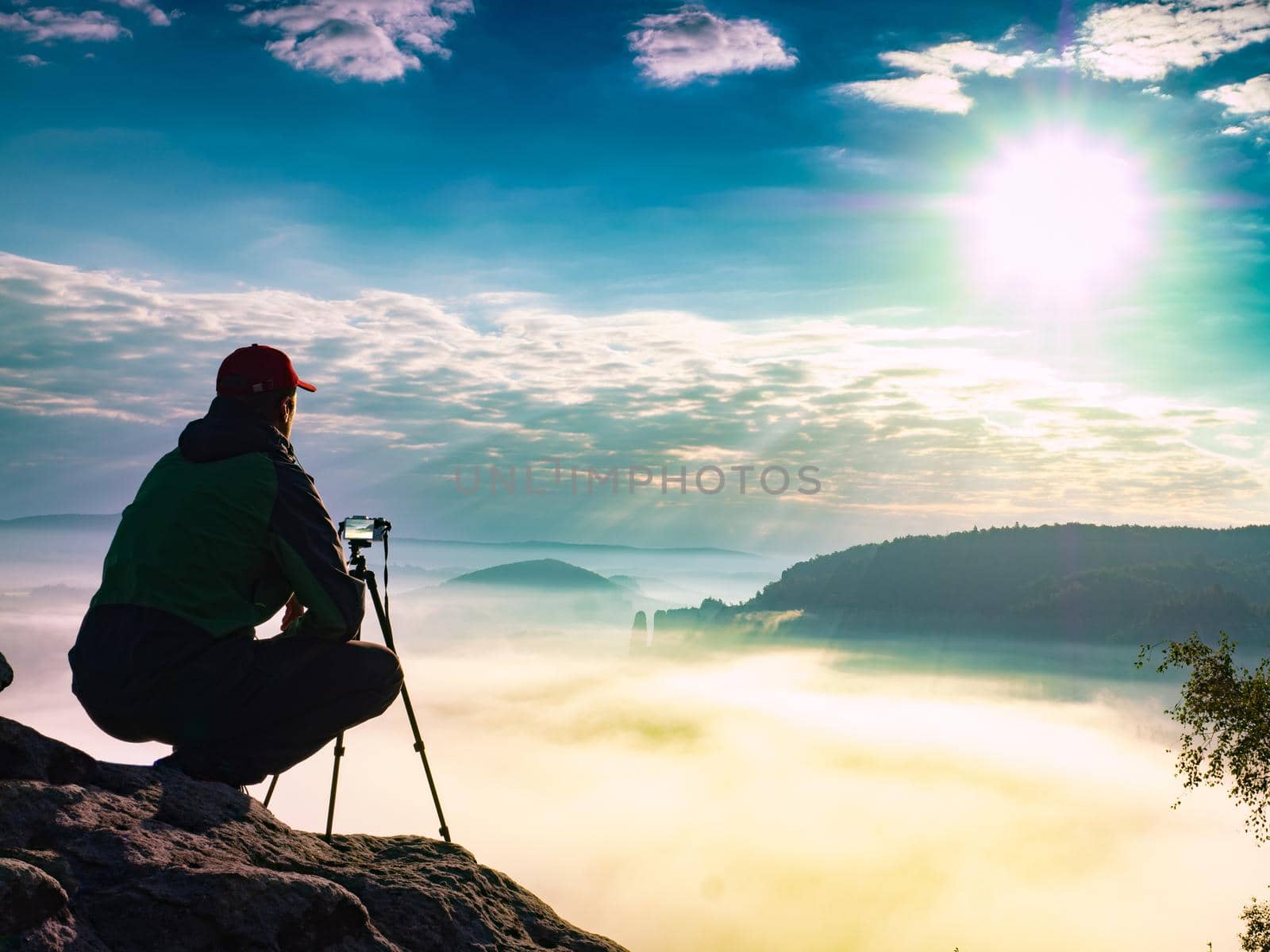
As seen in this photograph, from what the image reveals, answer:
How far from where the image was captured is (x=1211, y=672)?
2030 cm

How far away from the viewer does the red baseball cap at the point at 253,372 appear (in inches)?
203

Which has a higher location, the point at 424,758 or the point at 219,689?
the point at 219,689

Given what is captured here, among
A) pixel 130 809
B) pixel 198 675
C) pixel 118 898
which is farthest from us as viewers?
pixel 198 675

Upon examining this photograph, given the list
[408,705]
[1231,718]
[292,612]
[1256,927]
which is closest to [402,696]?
[408,705]

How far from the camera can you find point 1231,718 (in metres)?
20.0

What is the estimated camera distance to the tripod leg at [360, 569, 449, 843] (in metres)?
6.13

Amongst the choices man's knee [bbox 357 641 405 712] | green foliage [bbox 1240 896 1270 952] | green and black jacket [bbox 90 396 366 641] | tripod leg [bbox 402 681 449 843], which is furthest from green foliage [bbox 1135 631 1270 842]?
green and black jacket [bbox 90 396 366 641]

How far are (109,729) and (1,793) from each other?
1.23 metres

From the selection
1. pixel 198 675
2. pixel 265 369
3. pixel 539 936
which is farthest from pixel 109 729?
pixel 539 936

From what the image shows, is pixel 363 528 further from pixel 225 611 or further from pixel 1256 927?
pixel 1256 927

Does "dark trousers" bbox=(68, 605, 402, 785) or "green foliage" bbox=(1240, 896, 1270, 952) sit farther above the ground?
"dark trousers" bbox=(68, 605, 402, 785)

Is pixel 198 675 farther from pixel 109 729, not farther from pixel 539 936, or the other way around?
pixel 539 936

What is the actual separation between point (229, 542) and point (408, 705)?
2.23m

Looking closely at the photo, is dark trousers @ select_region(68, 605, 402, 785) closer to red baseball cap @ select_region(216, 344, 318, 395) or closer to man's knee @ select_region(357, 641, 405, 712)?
man's knee @ select_region(357, 641, 405, 712)
